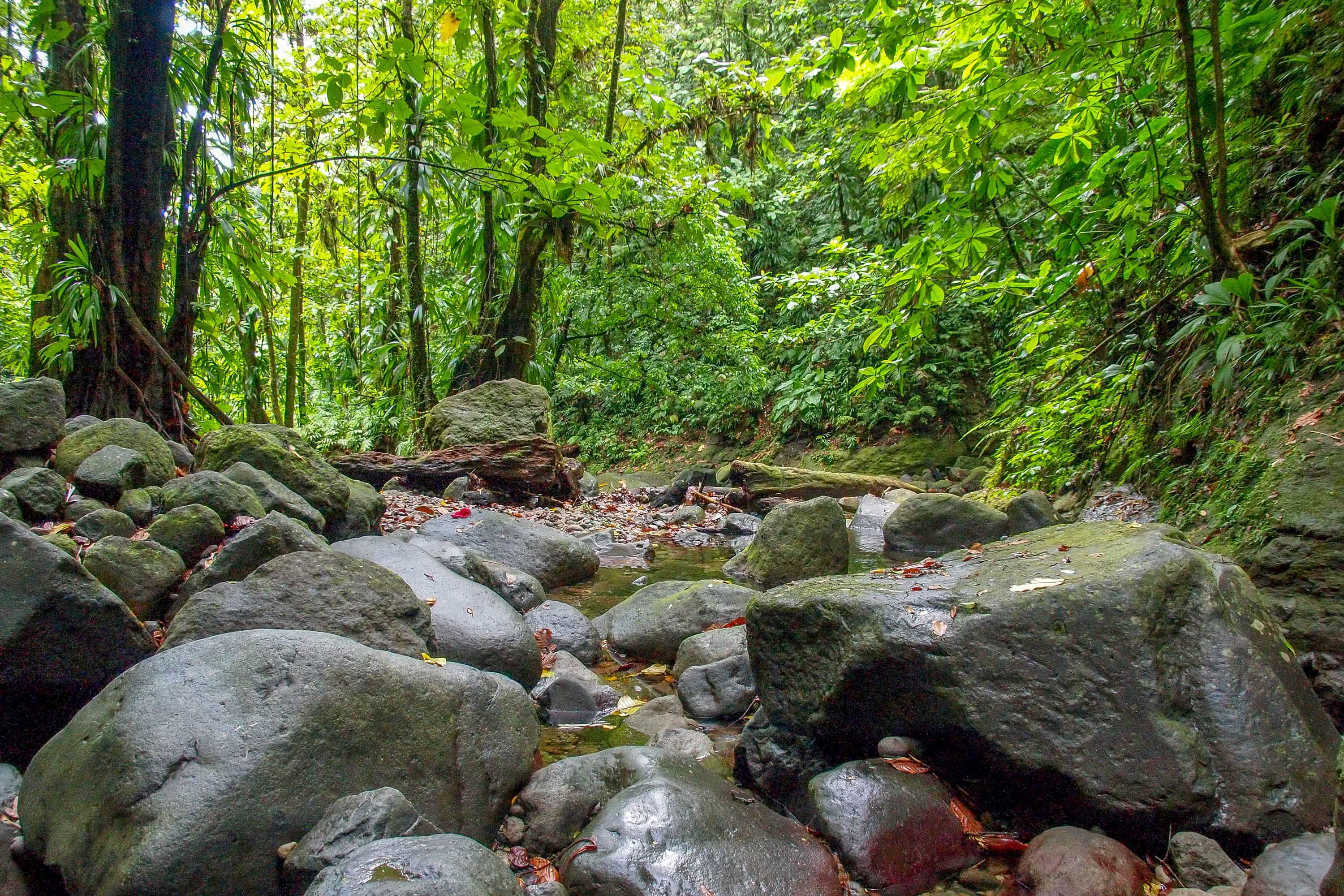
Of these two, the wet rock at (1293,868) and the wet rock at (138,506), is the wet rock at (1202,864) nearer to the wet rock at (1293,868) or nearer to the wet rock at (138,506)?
the wet rock at (1293,868)

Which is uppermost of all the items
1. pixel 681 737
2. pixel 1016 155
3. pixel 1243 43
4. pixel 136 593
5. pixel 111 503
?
pixel 1016 155

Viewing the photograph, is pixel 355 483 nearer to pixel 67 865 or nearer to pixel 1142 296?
pixel 67 865

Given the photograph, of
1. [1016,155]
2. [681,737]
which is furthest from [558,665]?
[1016,155]

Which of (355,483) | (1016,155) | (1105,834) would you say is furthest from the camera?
(1016,155)

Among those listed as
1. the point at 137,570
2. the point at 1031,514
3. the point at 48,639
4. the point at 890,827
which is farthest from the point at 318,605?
the point at 1031,514

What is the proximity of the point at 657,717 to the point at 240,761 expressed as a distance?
170 cm

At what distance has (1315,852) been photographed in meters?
1.65

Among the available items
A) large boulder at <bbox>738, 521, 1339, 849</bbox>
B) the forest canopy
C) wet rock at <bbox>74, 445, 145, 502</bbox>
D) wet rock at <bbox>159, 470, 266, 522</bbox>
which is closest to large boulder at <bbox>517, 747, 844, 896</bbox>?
large boulder at <bbox>738, 521, 1339, 849</bbox>

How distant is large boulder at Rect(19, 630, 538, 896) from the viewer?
1633mm

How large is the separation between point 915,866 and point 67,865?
208cm

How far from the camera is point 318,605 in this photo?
2.48m

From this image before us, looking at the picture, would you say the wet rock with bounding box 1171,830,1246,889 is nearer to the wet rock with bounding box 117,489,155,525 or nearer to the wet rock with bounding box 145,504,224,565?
the wet rock with bounding box 145,504,224,565

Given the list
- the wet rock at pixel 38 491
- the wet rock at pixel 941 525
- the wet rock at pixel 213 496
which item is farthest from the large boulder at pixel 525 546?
the wet rock at pixel 941 525

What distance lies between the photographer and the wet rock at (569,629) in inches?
152
